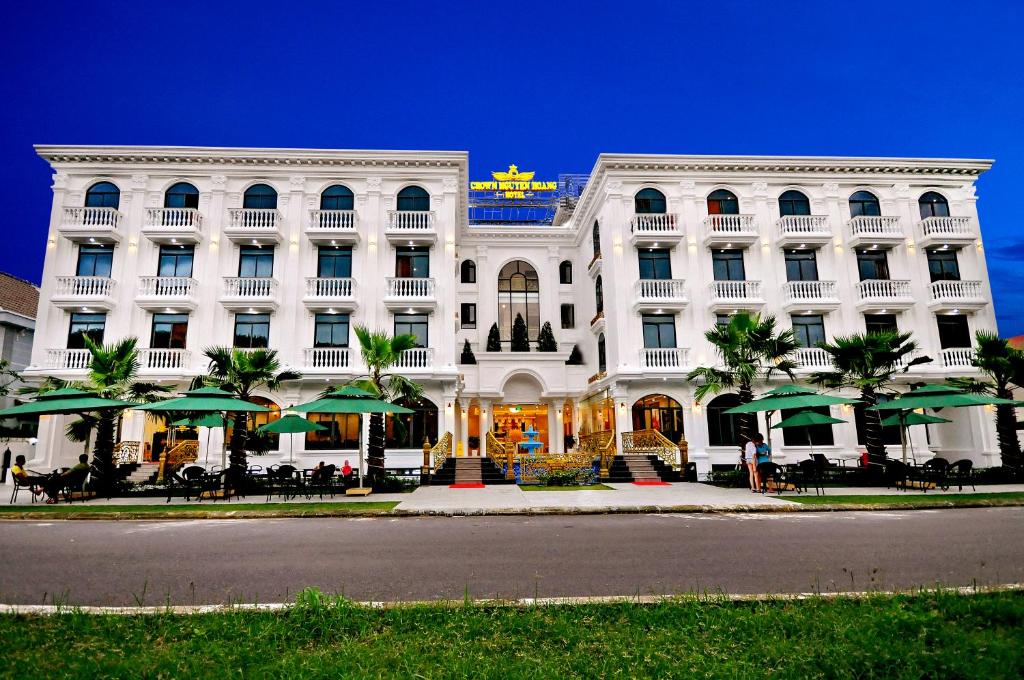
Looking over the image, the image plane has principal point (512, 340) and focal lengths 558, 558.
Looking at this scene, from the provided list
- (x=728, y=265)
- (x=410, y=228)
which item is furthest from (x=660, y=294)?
(x=410, y=228)

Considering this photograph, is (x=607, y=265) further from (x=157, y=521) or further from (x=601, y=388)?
(x=157, y=521)

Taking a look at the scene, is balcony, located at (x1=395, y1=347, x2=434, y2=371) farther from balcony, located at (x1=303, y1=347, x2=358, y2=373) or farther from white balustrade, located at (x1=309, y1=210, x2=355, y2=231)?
white balustrade, located at (x1=309, y1=210, x2=355, y2=231)

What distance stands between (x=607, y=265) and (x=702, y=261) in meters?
4.88

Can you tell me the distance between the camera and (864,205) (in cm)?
2991

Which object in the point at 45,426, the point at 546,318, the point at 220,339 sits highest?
the point at 546,318

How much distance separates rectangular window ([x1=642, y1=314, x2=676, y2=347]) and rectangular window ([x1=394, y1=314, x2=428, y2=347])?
11088 mm

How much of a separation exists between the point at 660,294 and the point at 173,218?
2434cm

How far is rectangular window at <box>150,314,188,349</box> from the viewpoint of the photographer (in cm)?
2662

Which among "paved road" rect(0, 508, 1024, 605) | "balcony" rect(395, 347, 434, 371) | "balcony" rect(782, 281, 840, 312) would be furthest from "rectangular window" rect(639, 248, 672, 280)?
"paved road" rect(0, 508, 1024, 605)

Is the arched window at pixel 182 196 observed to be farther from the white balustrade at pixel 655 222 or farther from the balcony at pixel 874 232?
the balcony at pixel 874 232

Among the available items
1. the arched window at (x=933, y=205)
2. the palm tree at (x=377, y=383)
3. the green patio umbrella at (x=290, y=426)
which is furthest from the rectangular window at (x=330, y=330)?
the arched window at (x=933, y=205)

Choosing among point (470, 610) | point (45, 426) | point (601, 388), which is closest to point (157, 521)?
point (470, 610)

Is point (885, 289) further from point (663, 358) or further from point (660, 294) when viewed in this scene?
point (663, 358)

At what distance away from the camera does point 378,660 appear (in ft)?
12.9
